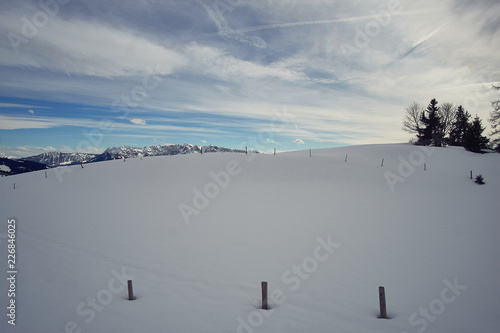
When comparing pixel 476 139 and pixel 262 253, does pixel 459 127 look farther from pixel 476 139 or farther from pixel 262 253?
pixel 262 253

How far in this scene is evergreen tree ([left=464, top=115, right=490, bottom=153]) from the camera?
3406 centimetres

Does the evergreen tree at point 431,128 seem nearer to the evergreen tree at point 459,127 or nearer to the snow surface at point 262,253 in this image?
the evergreen tree at point 459,127

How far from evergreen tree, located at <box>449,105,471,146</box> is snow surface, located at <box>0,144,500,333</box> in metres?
26.7

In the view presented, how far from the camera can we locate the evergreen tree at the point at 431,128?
4059 centimetres

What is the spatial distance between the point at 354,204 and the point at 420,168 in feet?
48.4

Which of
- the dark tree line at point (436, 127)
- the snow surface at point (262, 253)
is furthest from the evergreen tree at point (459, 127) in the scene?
the snow surface at point (262, 253)

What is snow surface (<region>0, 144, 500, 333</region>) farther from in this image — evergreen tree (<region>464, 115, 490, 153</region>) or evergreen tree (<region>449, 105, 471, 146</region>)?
evergreen tree (<region>449, 105, 471, 146</region>)

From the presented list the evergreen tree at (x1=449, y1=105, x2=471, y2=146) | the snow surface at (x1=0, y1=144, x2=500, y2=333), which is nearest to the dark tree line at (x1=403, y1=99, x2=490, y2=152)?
the evergreen tree at (x1=449, y1=105, x2=471, y2=146)

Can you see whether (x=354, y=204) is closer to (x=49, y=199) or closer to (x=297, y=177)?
(x=297, y=177)

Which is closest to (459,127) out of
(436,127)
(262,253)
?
(436,127)

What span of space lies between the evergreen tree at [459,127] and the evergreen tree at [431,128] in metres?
3.49

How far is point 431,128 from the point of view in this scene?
41.6m

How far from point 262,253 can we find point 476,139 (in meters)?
42.6

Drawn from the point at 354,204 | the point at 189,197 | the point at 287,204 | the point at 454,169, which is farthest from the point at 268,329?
the point at 454,169
